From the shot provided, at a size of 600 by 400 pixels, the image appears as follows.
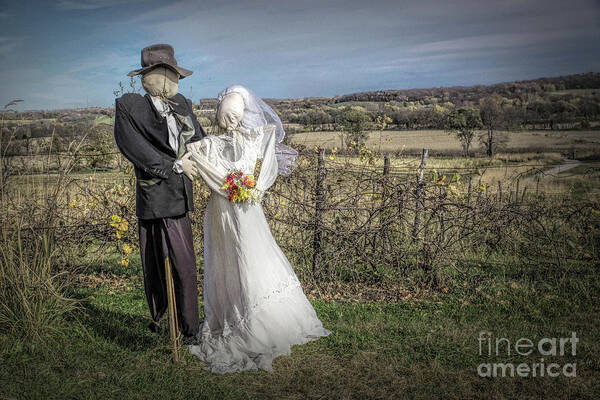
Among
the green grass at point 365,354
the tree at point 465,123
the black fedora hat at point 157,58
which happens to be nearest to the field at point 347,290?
the green grass at point 365,354

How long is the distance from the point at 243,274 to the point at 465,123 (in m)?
35.0

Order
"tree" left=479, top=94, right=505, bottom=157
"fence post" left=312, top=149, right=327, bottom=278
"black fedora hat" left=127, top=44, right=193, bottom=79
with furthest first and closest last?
"tree" left=479, top=94, right=505, bottom=157 → "fence post" left=312, top=149, right=327, bottom=278 → "black fedora hat" left=127, top=44, right=193, bottom=79

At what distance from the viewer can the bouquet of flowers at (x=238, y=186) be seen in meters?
3.17

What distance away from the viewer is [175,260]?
3324 mm

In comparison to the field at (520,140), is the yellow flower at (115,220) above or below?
below

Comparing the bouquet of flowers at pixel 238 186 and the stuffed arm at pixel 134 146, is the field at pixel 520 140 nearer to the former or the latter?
the bouquet of flowers at pixel 238 186

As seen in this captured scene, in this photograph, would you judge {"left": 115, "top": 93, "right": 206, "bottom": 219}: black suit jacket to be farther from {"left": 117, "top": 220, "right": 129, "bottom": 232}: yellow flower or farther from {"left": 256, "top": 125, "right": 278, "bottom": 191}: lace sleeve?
{"left": 117, "top": 220, "right": 129, "bottom": 232}: yellow flower

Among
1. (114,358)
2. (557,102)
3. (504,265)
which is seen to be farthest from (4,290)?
(557,102)

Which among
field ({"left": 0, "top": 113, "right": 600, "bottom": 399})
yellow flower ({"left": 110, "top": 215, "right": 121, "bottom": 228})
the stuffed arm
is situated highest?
the stuffed arm

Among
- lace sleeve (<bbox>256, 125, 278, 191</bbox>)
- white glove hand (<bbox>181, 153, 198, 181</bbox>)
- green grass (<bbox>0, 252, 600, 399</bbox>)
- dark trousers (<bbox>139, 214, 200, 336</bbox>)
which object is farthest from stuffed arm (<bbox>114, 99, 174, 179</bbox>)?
green grass (<bbox>0, 252, 600, 399</bbox>)

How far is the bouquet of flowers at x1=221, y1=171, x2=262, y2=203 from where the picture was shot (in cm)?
317

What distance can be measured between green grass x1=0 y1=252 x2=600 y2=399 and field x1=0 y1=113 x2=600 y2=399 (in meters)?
0.01

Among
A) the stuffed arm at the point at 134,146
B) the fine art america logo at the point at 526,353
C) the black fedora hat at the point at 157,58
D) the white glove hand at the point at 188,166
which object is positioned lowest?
the fine art america logo at the point at 526,353

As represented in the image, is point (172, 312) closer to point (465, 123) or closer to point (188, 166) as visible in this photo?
point (188, 166)
